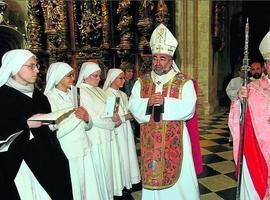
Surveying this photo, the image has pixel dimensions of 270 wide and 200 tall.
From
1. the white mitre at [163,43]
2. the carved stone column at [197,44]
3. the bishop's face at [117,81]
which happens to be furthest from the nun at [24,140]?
the carved stone column at [197,44]

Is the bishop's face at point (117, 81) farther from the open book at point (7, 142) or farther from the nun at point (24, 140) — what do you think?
the open book at point (7, 142)

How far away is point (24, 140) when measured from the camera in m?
2.55

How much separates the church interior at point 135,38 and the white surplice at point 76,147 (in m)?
1.03

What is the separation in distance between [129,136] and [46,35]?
386 centimetres

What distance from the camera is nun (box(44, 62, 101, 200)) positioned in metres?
3.07

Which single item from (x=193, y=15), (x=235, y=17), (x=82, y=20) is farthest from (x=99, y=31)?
(x=235, y=17)

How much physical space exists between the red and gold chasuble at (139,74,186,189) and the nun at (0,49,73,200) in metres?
0.91

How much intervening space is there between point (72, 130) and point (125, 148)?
4.11 ft

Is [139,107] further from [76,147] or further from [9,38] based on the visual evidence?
[9,38]

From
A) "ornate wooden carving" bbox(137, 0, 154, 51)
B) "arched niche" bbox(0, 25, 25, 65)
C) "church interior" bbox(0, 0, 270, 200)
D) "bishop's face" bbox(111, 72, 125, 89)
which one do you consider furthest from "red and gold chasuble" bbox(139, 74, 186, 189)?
"ornate wooden carving" bbox(137, 0, 154, 51)

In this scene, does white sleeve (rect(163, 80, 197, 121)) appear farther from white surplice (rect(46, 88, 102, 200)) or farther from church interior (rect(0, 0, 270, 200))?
church interior (rect(0, 0, 270, 200))

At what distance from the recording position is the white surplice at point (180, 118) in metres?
3.06

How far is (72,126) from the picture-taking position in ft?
10.1

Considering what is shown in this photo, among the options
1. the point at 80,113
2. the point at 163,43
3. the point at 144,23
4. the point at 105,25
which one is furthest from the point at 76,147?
the point at 144,23
